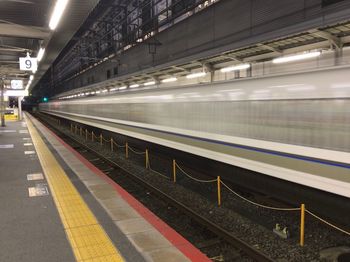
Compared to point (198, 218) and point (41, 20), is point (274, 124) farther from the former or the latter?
point (41, 20)

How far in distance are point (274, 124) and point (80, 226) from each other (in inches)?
163

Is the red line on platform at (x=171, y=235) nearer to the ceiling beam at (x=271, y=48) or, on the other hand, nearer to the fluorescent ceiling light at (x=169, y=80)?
the ceiling beam at (x=271, y=48)

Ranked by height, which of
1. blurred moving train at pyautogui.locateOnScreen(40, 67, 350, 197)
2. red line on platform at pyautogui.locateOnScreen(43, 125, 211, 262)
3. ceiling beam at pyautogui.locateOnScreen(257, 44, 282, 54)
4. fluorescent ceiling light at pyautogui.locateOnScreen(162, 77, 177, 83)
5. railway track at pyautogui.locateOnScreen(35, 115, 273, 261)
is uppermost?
ceiling beam at pyautogui.locateOnScreen(257, 44, 282, 54)

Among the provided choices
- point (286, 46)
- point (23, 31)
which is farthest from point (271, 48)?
point (23, 31)

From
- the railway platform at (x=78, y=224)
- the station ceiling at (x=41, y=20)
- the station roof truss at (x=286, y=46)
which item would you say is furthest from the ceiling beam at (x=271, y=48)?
the railway platform at (x=78, y=224)

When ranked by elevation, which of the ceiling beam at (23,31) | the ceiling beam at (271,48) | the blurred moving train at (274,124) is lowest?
the blurred moving train at (274,124)

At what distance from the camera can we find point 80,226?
5547 mm

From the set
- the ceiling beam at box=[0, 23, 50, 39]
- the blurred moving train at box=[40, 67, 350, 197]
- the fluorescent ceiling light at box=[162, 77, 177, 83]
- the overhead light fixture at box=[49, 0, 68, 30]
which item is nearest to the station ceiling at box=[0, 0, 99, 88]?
the ceiling beam at box=[0, 23, 50, 39]

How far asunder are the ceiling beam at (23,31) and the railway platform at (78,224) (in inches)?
222

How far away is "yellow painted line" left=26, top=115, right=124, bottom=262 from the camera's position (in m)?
4.60

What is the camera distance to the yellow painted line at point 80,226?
181 inches

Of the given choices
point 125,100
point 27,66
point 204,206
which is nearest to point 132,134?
point 125,100

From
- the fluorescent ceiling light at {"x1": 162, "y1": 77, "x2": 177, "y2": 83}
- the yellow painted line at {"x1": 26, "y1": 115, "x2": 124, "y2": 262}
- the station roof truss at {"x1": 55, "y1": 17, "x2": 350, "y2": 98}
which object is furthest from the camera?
the fluorescent ceiling light at {"x1": 162, "y1": 77, "x2": 177, "y2": 83}

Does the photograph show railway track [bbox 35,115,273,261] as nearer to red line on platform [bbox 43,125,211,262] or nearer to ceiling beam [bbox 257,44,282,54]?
red line on platform [bbox 43,125,211,262]
